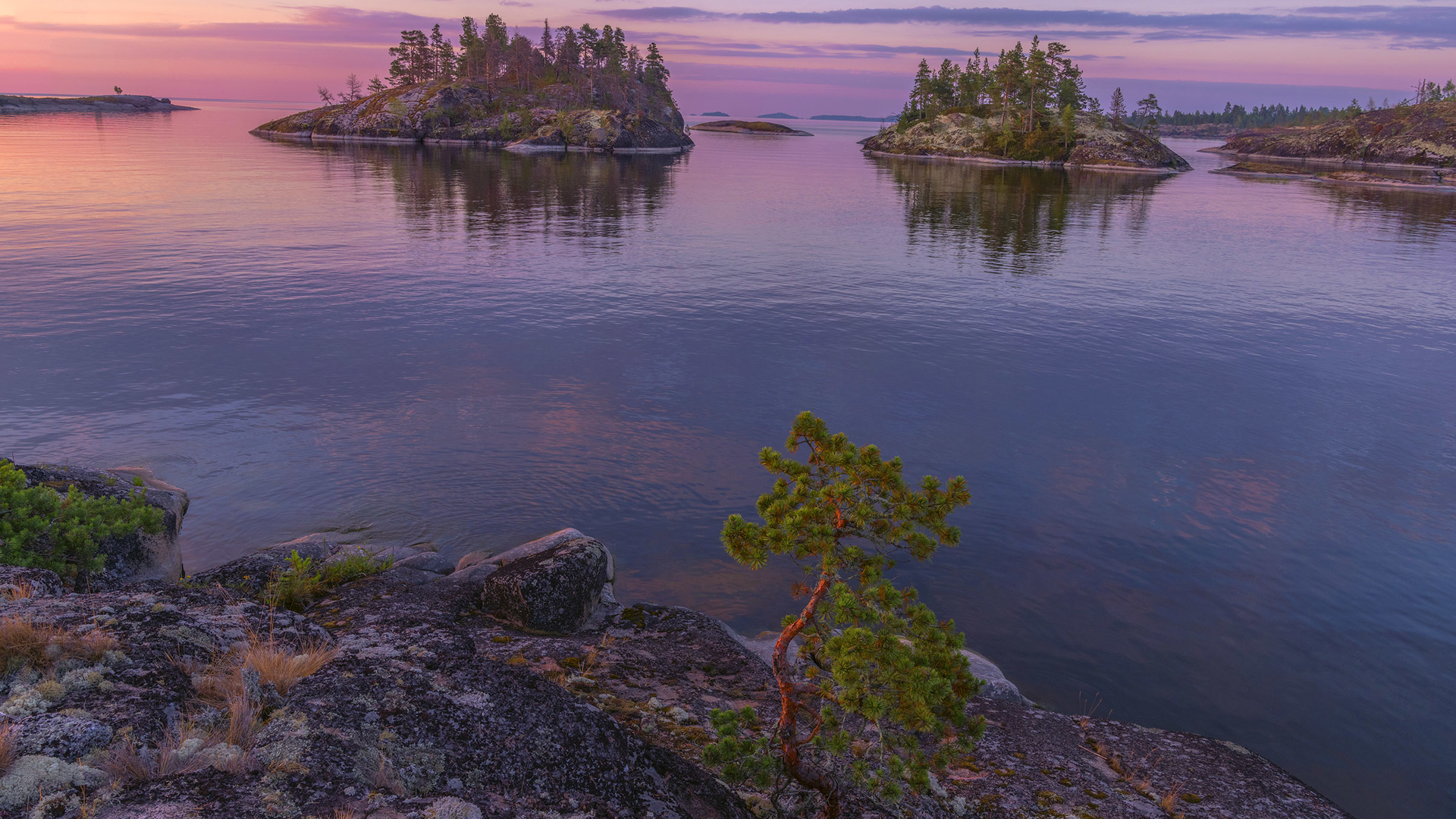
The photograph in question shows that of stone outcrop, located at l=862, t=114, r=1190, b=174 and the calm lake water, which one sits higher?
stone outcrop, located at l=862, t=114, r=1190, b=174

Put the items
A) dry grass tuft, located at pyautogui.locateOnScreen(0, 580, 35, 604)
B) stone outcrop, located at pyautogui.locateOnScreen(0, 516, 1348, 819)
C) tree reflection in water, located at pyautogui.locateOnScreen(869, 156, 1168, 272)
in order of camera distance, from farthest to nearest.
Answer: tree reflection in water, located at pyautogui.locateOnScreen(869, 156, 1168, 272), dry grass tuft, located at pyautogui.locateOnScreen(0, 580, 35, 604), stone outcrop, located at pyautogui.locateOnScreen(0, 516, 1348, 819)

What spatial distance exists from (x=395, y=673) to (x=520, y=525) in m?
10.2

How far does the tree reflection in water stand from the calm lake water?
1.56 meters

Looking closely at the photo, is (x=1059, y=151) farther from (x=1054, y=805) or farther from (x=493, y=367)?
(x=1054, y=805)

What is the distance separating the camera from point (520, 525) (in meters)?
17.3

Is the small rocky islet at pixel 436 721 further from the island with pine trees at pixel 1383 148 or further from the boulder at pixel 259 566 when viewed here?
the island with pine trees at pixel 1383 148

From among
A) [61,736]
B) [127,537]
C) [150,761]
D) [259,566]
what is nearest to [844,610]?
[150,761]

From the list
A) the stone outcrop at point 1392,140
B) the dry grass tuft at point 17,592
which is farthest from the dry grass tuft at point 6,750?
the stone outcrop at point 1392,140

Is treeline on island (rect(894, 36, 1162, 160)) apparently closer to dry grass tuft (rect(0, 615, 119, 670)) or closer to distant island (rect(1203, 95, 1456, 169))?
distant island (rect(1203, 95, 1456, 169))

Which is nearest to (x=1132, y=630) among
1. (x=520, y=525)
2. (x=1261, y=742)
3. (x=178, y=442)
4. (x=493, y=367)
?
(x=1261, y=742)

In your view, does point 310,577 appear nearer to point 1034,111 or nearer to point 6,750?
point 6,750

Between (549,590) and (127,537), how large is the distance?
7117 mm

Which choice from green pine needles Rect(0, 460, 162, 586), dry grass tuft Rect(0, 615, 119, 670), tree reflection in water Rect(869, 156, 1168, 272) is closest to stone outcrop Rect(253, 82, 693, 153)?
tree reflection in water Rect(869, 156, 1168, 272)

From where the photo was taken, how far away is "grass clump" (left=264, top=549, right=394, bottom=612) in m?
11.3
